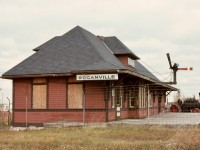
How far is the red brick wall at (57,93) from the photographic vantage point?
83.1 feet

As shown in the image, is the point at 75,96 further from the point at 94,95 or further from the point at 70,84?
the point at 94,95

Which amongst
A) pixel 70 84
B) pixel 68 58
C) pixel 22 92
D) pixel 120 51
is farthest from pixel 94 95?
pixel 120 51

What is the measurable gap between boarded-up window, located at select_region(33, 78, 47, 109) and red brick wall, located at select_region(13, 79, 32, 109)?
37 centimetres

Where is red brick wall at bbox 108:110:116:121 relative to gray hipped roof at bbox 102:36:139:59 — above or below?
below

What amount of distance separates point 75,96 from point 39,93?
2.73 m

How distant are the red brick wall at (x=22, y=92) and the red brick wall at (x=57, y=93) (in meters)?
1.56

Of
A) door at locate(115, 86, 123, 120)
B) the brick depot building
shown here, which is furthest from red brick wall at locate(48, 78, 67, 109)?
door at locate(115, 86, 123, 120)

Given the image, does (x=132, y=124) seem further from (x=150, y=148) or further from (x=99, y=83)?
(x=150, y=148)

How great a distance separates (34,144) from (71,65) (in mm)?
11967

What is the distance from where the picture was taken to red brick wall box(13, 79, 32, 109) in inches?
1037

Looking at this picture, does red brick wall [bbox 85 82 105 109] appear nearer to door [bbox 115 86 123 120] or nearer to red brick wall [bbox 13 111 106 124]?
red brick wall [bbox 13 111 106 124]

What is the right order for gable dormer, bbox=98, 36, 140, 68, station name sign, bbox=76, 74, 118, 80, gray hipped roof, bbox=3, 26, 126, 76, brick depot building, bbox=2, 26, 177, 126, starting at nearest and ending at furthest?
station name sign, bbox=76, 74, 118, 80 < brick depot building, bbox=2, 26, 177, 126 < gray hipped roof, bbox=3, 26, 126, 76 < gable dormer, bbox=98, 36, 140, 68

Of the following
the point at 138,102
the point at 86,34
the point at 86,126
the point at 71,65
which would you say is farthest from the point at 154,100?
the point at 86,126

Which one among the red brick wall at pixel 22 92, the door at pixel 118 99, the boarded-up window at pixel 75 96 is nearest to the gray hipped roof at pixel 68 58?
the red brick wall at pixel 22 92
